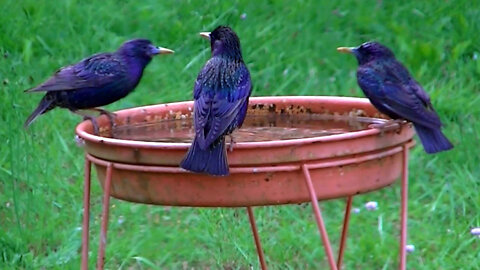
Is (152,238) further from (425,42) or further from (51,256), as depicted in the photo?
(425,42)

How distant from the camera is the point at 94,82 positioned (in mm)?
4535

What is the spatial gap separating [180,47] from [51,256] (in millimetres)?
2428

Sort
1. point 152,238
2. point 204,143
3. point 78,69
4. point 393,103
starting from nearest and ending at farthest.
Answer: point 204,143 < point 393,103 < point 78,69 < point 152,238

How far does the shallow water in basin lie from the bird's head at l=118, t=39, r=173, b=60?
0.94 m

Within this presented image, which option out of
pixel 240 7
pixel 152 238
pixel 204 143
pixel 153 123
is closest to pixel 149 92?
pixel 240 7

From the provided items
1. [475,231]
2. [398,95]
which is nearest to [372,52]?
[398,95]

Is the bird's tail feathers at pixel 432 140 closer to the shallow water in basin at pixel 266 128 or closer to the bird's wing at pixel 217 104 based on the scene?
the shallow water in basin at pixel 266 128

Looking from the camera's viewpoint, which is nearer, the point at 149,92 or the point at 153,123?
the point at 153,123

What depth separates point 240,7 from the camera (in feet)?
23.7

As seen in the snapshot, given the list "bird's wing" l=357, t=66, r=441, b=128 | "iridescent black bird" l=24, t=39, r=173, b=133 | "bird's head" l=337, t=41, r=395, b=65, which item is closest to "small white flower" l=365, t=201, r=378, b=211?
"bird's head" l=337, t=41, r=395, b=65

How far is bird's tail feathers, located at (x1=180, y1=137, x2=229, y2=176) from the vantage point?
293 cm

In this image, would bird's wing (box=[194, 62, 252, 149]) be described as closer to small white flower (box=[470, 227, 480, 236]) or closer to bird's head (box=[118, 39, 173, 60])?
bird's head (box=[118, 39, 173, 60])

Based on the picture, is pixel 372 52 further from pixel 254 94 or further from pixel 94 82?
pixel 254 94

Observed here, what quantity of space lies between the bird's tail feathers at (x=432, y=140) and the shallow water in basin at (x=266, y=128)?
203mm
